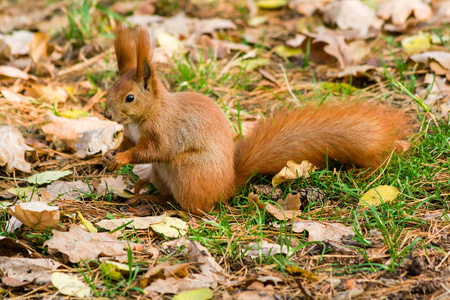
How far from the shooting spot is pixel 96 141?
9.05 feet

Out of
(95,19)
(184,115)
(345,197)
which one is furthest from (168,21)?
(345,197)

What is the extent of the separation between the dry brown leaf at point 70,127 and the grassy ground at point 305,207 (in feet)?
0.30

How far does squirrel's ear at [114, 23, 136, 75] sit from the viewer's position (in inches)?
87.2

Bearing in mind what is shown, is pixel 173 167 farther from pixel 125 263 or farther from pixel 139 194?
pixel 125 263

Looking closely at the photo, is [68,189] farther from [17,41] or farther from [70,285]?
[17,41]

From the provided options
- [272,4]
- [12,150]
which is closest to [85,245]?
[12,150]

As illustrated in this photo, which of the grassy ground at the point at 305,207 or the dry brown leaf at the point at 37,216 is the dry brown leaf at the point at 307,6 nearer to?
the grassy ground at the point at 305,207

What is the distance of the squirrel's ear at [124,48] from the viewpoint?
2215 millimetres

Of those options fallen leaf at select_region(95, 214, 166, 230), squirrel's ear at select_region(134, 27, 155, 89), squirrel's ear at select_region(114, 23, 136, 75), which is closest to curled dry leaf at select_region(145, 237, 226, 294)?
fallen leaf at select_region(95, 214, 166, 230)

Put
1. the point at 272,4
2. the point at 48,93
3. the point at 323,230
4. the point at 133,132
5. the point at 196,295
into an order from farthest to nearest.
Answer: the point at 272,4
the point at 48,93
the point at 133,132
the point at 323,230
the point at 196,295

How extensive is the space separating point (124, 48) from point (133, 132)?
15.8 inches

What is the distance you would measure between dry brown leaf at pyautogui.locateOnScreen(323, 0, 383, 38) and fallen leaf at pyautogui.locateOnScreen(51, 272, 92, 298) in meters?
3.10

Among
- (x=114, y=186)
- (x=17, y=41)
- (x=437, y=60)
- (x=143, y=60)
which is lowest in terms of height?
(x=114, y=186)

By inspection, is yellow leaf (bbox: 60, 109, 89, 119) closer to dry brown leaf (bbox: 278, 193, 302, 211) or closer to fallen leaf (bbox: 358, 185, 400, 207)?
dry brown leaf (bbox: 278, 193, 302, 211)
